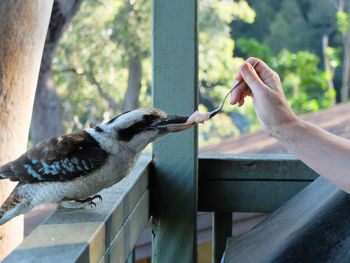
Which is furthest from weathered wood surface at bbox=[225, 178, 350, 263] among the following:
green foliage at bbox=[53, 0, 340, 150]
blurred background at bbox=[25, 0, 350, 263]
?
green foliage at bbox=[53, 0, 340, 150]

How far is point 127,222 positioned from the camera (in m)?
1.04

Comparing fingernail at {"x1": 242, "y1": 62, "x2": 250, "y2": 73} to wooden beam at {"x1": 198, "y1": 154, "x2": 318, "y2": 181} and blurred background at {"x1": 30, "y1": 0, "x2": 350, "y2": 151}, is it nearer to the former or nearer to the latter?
wooden beam at {"x1": 198, "y1": 154, "x2": 318, "y2": 181}

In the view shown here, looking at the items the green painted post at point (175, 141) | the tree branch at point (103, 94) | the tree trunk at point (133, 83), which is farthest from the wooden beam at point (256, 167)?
the tree branch at point (103, 94)

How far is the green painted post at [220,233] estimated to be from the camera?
1.44 metres

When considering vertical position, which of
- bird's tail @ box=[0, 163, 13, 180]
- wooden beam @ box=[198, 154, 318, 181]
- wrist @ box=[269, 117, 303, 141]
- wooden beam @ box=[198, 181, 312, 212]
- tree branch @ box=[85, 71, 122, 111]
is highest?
wrist @ box=[269, 117, 303, 141]

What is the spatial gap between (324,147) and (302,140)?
4 centimetres

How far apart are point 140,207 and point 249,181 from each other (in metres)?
0.39

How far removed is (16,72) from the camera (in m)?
1.20

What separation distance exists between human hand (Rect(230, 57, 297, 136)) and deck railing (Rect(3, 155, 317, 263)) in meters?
0.32

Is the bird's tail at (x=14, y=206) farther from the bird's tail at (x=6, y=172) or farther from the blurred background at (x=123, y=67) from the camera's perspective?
the blurred background at (x=123, y=67)

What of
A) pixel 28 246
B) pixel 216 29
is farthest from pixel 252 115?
pixel 28 246

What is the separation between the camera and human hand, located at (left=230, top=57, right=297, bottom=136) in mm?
920

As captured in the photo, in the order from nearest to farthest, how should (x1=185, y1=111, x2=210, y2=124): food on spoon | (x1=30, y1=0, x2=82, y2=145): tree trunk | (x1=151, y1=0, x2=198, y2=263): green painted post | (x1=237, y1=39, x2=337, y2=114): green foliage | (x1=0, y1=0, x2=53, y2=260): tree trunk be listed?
(x1=185, y1=111, x2=210, y2=124): food on spoon → (x1=0, y1=0, x2=53, y2=260): tree trunk → (x1=151, y1=0, x2=198, y2=263): green painted post → (x1=30, y1=0, x2=82, y2=145): tree trunk → (x1=237, y1=39, x2=337, y2=114): green foliage

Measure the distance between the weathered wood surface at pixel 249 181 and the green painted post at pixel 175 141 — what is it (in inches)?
4.0
